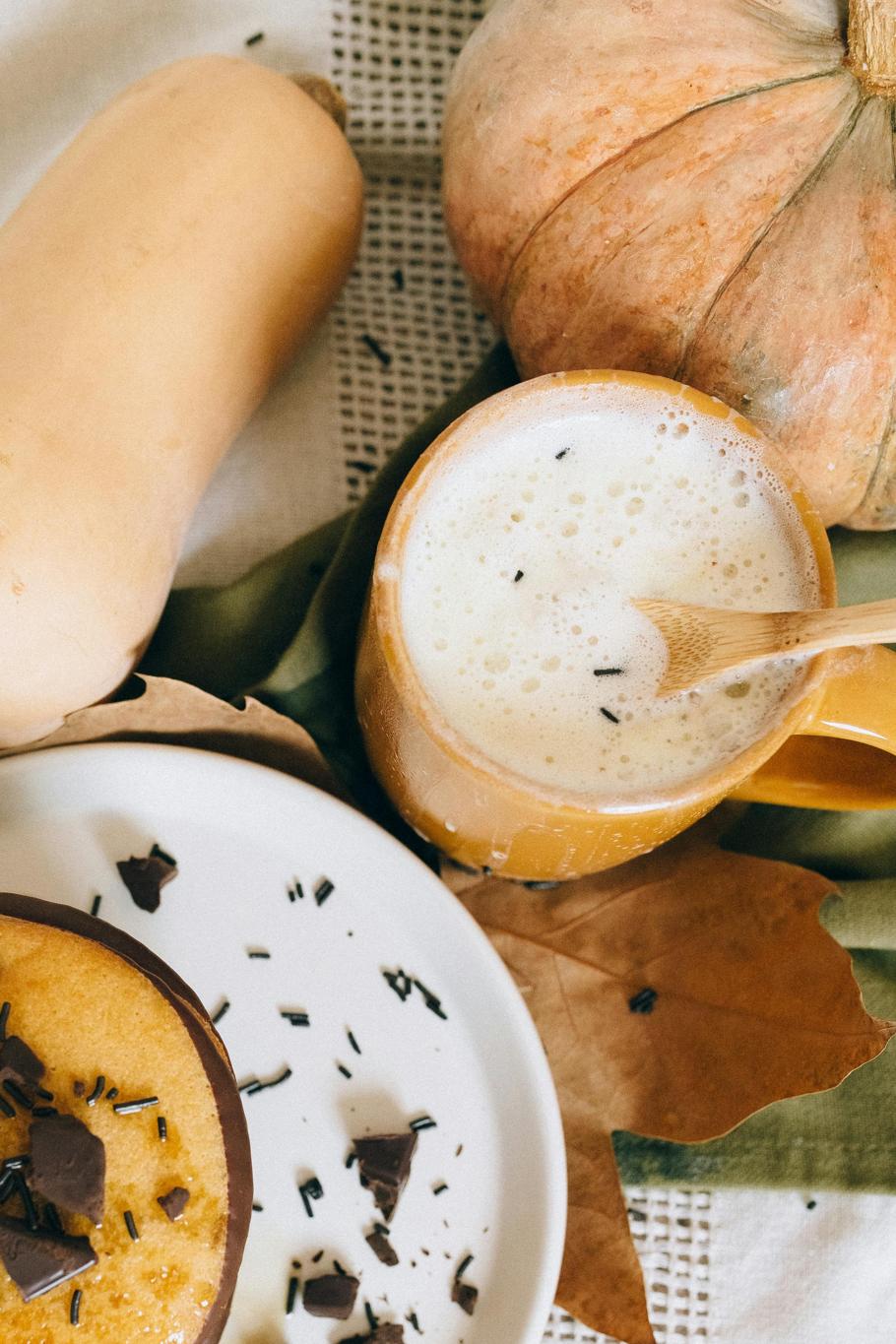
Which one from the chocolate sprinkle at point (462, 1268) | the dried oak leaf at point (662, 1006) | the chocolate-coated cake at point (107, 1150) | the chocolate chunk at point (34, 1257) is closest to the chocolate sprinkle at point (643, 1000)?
the dried oak leaf at point (662, 1006)

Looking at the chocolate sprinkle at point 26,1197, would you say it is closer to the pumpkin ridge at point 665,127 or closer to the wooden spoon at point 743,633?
the wooden spoon at point 743,633

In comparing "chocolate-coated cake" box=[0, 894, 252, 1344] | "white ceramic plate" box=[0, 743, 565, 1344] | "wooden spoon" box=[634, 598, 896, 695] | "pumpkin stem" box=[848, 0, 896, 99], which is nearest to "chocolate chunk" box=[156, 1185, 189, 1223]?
"chocolate-coated cake" box=[0, 894, 252, 1344]

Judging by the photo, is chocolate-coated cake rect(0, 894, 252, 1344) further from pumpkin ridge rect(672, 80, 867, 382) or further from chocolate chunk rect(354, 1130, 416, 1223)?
pumpkin ridge rect(672, 80, 867, 382)

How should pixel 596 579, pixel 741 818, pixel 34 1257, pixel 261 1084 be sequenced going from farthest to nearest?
pixel 741 818
pixel 261 1084
pixel 596 579
pixel 34 1257

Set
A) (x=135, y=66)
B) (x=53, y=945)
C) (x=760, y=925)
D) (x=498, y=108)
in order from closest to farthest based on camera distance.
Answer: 1. (x=53, y=945)
2. (x=498, y=108)
3. (x=760, y=925)
4. (x=135, y=66)

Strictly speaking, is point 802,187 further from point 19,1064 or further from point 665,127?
point 19,1064

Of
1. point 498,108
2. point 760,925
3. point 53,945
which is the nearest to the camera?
point 53,945

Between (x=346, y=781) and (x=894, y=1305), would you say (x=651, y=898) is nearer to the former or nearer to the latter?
(x=346, y=781)

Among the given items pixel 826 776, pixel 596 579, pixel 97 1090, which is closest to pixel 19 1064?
pixel 97 1090

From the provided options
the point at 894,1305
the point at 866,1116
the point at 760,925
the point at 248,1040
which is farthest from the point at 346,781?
the point at 894,1305
